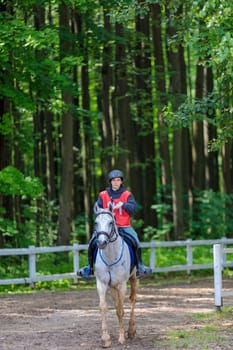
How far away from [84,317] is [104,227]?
4.59 m

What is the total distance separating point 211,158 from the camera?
3550 cm

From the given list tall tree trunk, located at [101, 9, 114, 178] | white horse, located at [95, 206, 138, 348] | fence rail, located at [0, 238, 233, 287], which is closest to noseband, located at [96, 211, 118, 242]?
white horse, located at [95, 206, 138, 348]

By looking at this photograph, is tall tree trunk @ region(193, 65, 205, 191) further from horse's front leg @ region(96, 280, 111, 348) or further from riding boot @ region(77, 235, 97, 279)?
horse's front leg @ region(96, 280, 111, 348)

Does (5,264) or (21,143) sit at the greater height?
(21,143)

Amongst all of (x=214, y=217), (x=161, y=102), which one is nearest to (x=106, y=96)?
(x=161, y=102)

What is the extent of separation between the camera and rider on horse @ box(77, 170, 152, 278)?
1244 cm

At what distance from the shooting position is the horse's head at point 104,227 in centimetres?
1138

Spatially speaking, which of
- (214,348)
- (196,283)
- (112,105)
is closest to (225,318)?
(214,348)

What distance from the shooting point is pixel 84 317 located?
616 inches

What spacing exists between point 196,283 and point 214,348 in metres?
12.3

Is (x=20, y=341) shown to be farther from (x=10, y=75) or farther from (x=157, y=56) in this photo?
(x=157, y=56)

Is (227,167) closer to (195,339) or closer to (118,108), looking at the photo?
(118,108)

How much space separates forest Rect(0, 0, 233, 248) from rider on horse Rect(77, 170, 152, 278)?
8.38 feet

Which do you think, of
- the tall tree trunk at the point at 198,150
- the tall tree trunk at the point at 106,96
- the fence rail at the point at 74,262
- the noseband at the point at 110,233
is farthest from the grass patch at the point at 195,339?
the tall tree trunk at the point at 198,150
